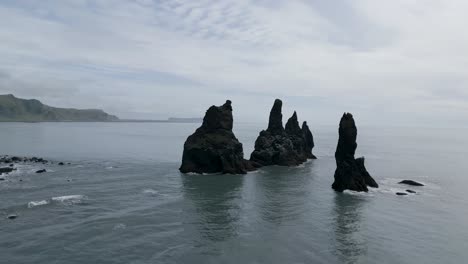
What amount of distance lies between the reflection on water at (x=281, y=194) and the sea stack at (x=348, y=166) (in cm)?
805

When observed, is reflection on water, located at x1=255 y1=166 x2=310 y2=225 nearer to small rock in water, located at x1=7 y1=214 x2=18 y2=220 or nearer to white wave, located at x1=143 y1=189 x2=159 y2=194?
white wave, located at x1=143 y1=189 x2=159 y2=194

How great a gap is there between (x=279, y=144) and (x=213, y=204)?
5943cm

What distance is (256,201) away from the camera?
69812 mm

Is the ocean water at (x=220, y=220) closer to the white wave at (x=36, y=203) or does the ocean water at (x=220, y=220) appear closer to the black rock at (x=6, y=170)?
the white wave at (x=36, y=203)

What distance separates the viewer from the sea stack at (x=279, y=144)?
119 m

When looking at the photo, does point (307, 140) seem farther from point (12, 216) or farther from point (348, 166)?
point (12, 216)

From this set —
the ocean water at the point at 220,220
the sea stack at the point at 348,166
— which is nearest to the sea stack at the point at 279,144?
the ocean water at the point at 220,220

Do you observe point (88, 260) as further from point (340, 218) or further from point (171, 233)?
point (340, 218)

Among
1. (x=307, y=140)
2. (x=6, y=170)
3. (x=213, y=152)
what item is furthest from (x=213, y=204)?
(x=307, y=140)

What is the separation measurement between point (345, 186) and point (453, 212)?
67.4 ft

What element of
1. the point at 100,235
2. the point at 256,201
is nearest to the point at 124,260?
the point at 100,235

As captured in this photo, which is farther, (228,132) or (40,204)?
(228,132)

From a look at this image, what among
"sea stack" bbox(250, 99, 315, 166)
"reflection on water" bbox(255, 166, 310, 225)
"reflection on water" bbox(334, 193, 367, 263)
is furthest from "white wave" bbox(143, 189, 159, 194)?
"sea stack" bbox(250, 99, 315, 166)

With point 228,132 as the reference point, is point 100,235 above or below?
below
